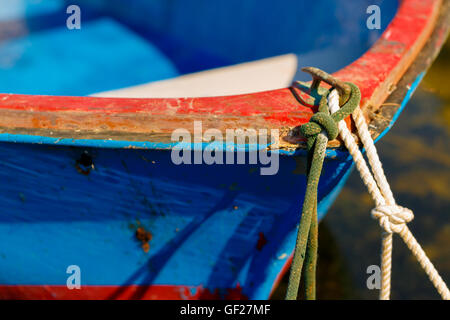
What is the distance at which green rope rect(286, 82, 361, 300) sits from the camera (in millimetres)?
1084

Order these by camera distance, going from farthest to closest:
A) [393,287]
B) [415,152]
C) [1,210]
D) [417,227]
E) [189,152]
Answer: [415,152]
[417,227]
[393,287]
[1,210]
[189,152]

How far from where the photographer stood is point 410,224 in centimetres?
258

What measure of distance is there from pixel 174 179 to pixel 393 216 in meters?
0.62

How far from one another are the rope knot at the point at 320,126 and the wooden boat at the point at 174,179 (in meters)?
0.07

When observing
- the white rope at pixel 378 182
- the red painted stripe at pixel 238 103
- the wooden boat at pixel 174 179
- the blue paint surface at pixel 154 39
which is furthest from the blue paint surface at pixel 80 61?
the white rope at pixel 378 182

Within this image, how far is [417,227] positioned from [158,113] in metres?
2.01

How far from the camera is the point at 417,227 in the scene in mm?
2578

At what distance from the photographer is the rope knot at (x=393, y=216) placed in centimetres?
112

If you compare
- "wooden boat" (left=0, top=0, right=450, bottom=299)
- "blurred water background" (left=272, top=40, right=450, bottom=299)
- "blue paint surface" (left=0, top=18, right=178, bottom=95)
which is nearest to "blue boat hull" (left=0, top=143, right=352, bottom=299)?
"wooden boat" (left=0, top=0, right=450, bottom=299)

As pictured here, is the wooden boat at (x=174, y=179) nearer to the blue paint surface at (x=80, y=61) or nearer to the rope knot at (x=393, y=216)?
the rope knot at (x=393, y=216)

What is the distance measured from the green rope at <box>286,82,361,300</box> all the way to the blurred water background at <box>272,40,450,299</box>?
1139 mm
